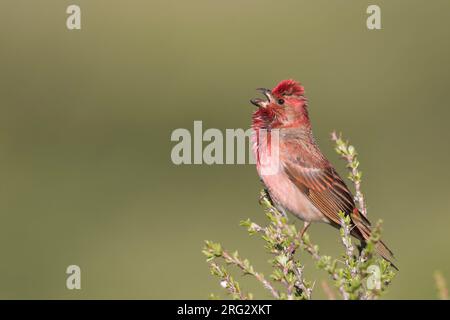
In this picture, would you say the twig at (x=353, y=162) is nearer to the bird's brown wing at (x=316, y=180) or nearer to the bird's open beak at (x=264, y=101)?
the bird's brown wing at (x=316, y=180)

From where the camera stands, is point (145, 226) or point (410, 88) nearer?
point (145, 226)

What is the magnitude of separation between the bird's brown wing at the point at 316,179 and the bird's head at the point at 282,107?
9.6 inches

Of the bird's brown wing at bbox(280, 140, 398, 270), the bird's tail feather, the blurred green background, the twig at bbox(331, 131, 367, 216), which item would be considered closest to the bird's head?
the bird's brown wing at bbox(280, 140, 398, 270)

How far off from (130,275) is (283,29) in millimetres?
10687

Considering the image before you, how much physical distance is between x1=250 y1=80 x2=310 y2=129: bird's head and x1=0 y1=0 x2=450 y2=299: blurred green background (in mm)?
3635

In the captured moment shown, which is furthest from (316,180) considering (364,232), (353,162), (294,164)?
(353,162)

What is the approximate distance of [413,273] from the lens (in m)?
11.8

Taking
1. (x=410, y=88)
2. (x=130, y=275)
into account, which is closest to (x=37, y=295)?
(x=130, y=275)

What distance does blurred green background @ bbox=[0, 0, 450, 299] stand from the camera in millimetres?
12688

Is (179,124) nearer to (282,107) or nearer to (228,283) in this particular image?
(282,107)

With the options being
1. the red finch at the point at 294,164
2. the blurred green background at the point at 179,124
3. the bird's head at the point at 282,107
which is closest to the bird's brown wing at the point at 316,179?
the red finch at the point at 294,164

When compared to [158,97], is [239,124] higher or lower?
lower

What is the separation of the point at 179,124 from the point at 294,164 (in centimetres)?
1014
